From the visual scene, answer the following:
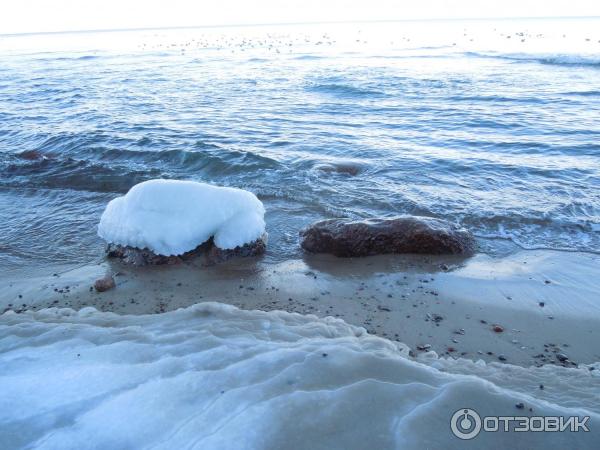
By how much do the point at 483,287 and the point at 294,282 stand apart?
171 cm

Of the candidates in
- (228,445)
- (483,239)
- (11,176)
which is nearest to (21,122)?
(11,176)

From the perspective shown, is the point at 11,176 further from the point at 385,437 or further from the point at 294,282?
the point at 385,437

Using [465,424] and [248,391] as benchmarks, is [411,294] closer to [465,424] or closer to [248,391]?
[465,424]

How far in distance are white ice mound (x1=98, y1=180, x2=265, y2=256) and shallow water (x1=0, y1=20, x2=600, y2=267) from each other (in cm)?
43

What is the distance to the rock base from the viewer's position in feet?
15.9

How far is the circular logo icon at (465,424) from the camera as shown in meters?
2.32

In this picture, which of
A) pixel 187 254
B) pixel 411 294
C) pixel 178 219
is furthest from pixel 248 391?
pixel 178 219

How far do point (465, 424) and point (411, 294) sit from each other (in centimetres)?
188

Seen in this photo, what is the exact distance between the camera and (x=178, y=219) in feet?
16.2

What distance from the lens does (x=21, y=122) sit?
39.1ft

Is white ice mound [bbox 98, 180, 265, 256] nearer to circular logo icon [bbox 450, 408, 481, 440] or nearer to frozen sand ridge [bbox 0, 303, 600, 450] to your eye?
frozen sand ridge [bbox 0, 303, 600, 450]

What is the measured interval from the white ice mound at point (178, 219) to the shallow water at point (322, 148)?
1.41ft

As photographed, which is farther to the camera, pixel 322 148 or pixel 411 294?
pixel 322 148

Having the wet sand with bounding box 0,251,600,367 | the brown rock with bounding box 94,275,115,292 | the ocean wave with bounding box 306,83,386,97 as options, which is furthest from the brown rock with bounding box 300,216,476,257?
the ocean wave with bounding box 306,83,386,97
